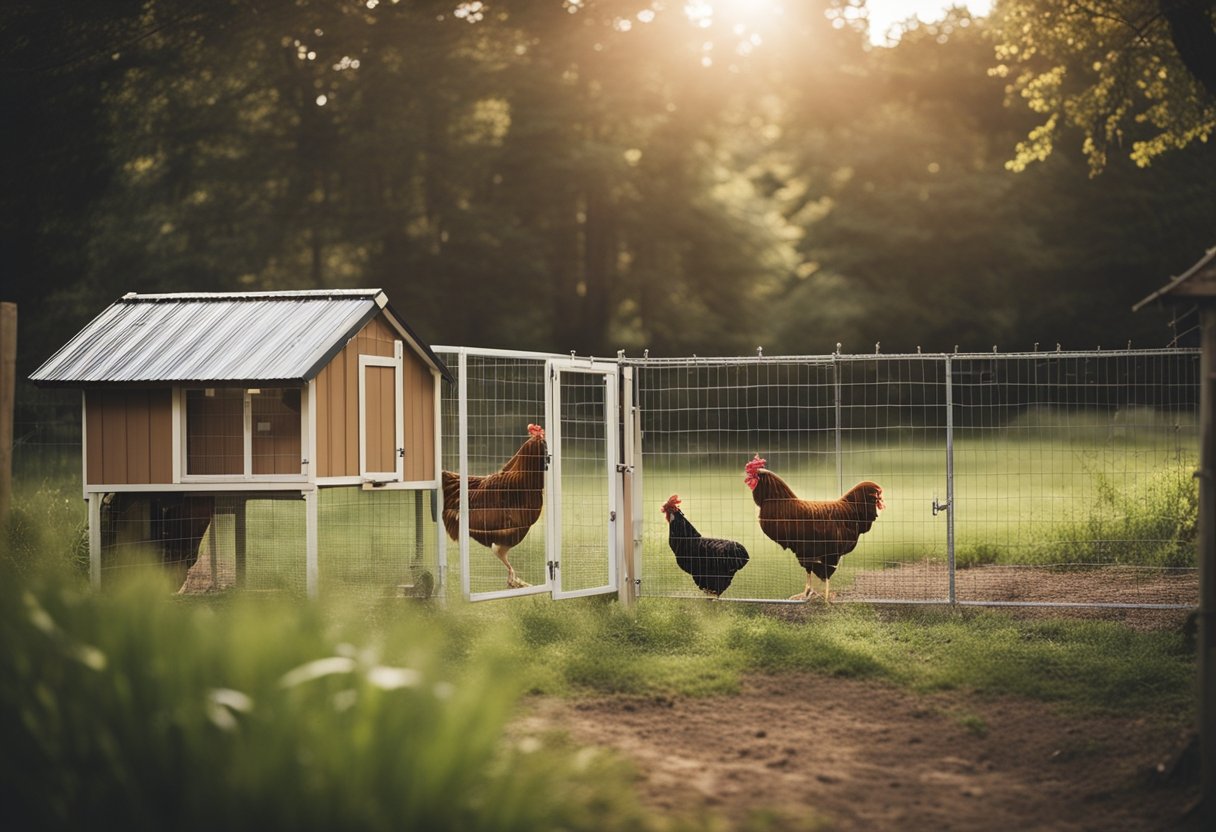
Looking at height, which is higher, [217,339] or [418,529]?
[217,339]

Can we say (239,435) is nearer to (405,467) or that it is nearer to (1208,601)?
(405,467)

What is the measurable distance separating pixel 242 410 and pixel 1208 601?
23.0 feet

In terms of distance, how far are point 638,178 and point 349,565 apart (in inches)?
991

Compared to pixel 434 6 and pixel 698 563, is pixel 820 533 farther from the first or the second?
pixel 434 6

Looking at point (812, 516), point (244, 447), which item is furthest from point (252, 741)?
point (812, 516)

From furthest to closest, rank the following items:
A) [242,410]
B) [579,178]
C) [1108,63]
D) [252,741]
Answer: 1. [579,178]
2. [1108,63]
3. [242,410]
4. [252,741]

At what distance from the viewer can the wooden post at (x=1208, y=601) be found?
5.54 m

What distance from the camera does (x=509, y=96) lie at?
110 ft

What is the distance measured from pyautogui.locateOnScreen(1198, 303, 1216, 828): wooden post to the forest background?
49.4 ft

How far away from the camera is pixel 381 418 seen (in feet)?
33.8

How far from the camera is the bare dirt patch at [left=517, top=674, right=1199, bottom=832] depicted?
5.67 m

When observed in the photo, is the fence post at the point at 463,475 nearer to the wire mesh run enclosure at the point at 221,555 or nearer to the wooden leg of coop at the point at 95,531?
the wire mesh run enclosure at the point at 221,555

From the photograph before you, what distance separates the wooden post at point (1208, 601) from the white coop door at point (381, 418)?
630 centimetres

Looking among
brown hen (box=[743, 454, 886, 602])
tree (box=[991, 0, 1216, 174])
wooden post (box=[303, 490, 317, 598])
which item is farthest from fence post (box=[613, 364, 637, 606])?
tree (box=[991, 0, 1216, 174])
